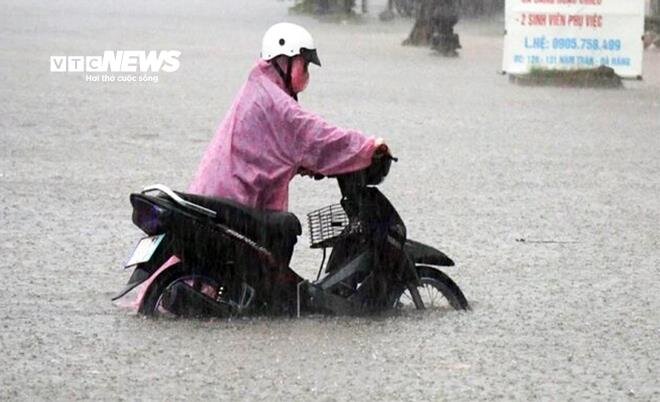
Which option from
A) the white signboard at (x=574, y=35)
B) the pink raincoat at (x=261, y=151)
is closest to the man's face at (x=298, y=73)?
the pink raincoat at (x=261, y=151)

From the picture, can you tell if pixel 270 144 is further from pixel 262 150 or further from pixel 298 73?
pixel 298 73

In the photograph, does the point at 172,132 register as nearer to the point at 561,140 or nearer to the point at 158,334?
the point at 561,140

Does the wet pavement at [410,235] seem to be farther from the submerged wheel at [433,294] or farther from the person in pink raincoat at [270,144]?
the person in pink raincoat at [270,144]

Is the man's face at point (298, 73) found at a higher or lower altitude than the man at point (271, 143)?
higher

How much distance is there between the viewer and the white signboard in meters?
23.9

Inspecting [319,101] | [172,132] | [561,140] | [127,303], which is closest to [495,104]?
[319,101]

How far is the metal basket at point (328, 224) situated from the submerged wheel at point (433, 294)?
450 mm

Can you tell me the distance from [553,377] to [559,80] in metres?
16.9

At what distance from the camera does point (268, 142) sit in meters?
8.82

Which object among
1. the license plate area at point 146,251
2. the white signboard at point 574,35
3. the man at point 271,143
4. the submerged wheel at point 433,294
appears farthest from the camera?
the white signboard at point 574,35

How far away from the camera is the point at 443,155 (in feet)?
53.3

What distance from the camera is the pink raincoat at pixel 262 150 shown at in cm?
873

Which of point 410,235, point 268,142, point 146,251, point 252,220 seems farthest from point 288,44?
point 410,235

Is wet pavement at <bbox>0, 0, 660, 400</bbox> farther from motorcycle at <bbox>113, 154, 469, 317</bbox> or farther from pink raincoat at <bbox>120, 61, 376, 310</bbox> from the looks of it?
pink raincoat at <bbox>120, 61, 376, 310</bbox>
